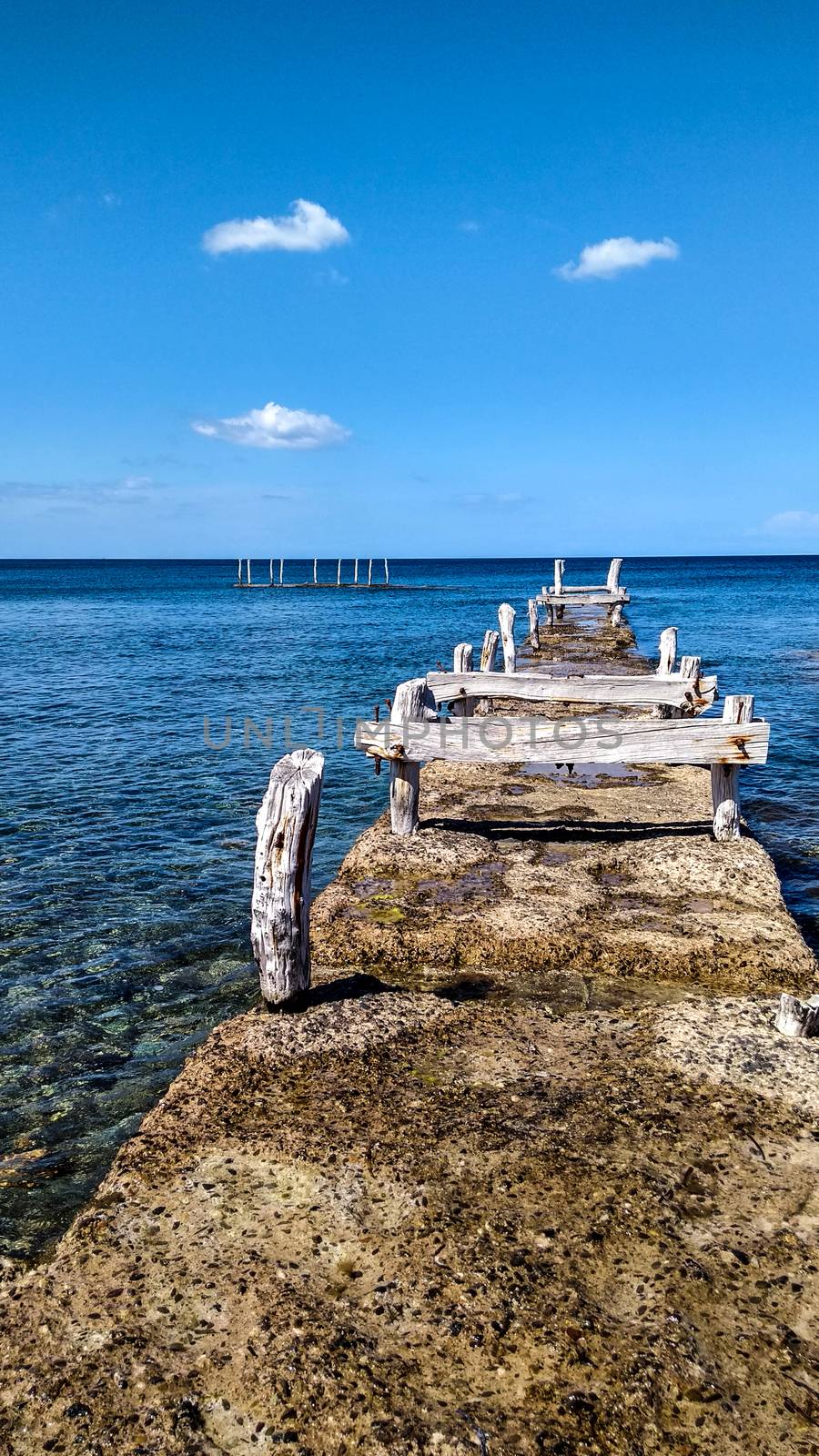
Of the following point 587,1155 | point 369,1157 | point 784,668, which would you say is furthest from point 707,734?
point 784,668

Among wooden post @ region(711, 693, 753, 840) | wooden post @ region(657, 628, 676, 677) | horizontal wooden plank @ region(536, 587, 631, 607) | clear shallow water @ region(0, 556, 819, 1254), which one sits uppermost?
horizontal wooden plank @ region(536, 587, 631, 607)

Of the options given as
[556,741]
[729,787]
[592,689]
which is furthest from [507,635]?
[729,787]

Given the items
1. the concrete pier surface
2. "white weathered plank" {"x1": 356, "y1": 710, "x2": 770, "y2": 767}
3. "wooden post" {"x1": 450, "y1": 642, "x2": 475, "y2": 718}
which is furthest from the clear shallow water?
"white weathered plank" {"x1": 356, "y1": 710, "x2": 770, "y2": 767}

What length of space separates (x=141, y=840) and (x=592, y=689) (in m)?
6.12

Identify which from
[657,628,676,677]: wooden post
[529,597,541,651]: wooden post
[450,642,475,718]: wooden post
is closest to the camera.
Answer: [450,642,475,718]: wooden post

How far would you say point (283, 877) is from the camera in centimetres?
533

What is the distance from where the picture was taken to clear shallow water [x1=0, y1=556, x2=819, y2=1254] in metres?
5.53

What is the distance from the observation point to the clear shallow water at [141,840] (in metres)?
5.53

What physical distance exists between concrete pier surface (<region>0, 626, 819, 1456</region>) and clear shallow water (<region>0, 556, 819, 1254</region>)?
3.38 feet

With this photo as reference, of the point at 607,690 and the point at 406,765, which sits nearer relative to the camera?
the point at 406,765

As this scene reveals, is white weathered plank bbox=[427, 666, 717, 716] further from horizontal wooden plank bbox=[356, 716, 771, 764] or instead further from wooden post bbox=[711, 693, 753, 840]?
wooden post bbox=[711, 693, 753, 840]

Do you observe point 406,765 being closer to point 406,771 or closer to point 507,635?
point 406,771

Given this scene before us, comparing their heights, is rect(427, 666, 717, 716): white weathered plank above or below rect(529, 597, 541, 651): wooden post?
below

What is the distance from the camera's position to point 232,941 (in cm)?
784
